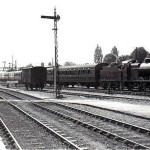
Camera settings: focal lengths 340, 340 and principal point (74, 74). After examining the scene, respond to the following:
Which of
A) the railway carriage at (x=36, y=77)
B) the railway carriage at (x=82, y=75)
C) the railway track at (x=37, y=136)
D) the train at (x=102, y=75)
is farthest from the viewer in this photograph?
the railway carriage at (x=36, y=77)

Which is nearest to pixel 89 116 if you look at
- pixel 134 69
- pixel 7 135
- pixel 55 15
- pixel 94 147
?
pixel 7 135

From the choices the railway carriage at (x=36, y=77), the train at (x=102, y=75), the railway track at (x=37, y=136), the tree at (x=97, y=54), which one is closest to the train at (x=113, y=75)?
the train at (x=102, y=75)

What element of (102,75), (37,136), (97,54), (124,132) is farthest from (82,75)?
(97,54)

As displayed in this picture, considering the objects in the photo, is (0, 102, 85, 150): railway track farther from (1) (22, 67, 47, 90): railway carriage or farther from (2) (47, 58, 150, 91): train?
(1) (22, 67, 47, 90): railway carriage

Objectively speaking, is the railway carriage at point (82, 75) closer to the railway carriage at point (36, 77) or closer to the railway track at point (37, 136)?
the railway carriage at point (36, 77)

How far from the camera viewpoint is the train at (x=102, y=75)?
33406 millimetres

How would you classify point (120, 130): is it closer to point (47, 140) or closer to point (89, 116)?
point (47, 140)

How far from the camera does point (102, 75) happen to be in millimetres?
40344

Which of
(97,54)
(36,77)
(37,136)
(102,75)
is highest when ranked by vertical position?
(97,54)

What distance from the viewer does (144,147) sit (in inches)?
340

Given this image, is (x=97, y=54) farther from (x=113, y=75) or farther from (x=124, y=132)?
(x=124, y=132)

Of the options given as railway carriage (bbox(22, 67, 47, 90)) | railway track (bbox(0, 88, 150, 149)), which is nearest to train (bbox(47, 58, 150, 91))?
railway carriage (bbox(22, 67, 47, 90))

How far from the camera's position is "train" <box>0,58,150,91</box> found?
33406 mm

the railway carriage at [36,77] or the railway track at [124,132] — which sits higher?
the railway carriage at [36,77]
